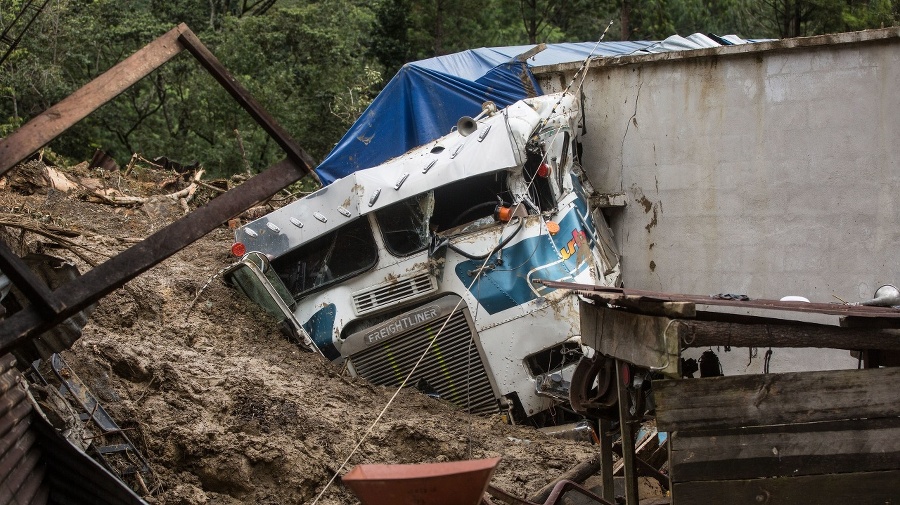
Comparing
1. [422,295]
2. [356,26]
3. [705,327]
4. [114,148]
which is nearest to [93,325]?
[422,295]

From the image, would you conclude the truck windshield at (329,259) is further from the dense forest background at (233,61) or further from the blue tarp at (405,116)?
the dense forest background at (233,61)

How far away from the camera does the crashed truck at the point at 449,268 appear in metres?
9.27

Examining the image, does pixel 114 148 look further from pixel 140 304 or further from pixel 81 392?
pixel 81 392

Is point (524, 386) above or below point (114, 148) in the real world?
below

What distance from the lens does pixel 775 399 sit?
14.3 feet

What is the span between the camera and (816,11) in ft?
67.4

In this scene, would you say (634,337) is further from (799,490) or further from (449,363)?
(449,363)

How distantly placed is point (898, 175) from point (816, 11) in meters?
11.3

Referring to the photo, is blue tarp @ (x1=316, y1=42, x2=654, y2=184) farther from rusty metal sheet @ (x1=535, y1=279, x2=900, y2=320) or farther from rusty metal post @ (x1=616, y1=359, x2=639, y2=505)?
rusty metal sheet @ (x1=535, y1=279, x2=900, y2=320)

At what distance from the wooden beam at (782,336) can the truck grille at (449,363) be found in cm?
507

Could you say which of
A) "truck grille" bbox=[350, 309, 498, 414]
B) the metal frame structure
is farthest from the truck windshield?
the metal frame structure

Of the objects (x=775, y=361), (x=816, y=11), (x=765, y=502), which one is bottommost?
(x=775, y=361)

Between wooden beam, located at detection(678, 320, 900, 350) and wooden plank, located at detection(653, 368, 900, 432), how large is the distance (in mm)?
164

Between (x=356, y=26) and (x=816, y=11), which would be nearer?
(x=816, y=11)
